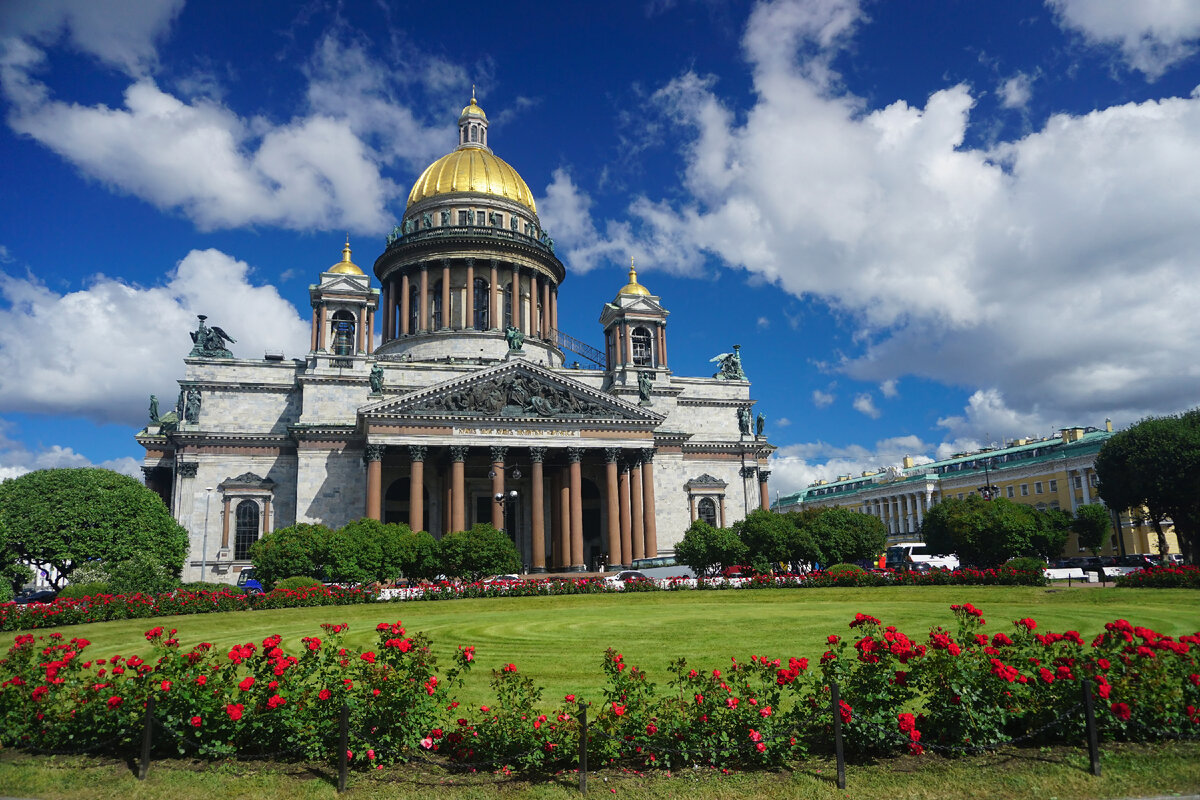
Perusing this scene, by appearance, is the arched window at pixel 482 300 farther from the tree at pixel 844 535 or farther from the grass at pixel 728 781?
the grass at pixel 728 781

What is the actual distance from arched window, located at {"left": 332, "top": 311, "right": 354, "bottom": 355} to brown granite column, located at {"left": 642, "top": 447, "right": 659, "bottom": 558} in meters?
23.2

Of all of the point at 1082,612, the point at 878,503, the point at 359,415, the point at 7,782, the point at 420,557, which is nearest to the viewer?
the point at 7,782

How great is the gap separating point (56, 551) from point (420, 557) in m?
20.1

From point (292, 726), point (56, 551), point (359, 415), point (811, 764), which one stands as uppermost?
point (359, 415)

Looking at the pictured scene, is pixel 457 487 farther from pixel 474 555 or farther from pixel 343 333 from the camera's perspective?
pixel 343 333

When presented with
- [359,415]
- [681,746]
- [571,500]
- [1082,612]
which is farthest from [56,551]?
[1082,612]

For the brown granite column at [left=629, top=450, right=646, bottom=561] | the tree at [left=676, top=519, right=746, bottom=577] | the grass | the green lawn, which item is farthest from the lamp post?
the grass

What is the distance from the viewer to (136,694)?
33.2 feet

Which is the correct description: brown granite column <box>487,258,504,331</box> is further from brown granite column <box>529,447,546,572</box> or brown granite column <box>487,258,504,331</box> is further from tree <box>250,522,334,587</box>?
tree <box>250,522,334,587</box>

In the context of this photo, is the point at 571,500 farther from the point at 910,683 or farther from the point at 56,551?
the point at 910,683

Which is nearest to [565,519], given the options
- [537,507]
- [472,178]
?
[537,507]

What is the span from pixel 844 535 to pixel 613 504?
15.4 metres

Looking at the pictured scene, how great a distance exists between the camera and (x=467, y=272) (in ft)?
218

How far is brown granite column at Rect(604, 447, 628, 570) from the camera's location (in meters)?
52.0
